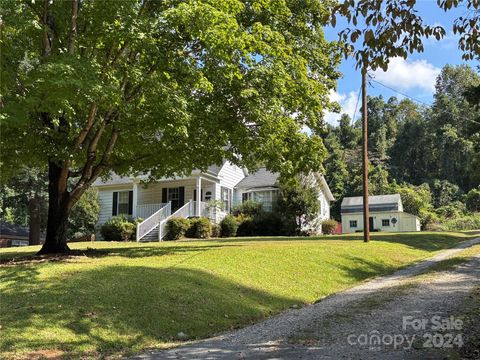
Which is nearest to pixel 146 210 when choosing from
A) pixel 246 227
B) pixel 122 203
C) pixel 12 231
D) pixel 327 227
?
pixel 122 203

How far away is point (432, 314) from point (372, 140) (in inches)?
3628

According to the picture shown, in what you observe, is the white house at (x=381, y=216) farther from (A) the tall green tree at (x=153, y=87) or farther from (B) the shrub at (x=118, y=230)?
(A) the tall green tree at (x=153, y=87)

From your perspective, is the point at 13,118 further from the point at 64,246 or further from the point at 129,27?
the point at 64,246

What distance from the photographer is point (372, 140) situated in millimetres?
97000

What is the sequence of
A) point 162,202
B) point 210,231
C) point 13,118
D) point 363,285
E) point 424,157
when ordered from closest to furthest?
point 13,118 → point 363,285 → point 210,231 → point 162,202 → point 424,157

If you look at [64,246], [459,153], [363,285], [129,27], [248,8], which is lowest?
[363,285]

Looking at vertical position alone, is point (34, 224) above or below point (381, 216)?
below

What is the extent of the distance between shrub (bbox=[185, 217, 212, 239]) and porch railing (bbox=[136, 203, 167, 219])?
418cm

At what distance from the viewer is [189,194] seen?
109ft

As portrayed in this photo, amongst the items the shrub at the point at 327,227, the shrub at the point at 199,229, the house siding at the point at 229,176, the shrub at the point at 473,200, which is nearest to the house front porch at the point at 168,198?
the house siding at the point at 229,176

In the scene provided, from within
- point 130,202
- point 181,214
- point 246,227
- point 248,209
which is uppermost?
point 130,202

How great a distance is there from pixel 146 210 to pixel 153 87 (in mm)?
20852

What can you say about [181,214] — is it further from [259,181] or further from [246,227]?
[259,181]

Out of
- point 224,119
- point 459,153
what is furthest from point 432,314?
point 459,153
